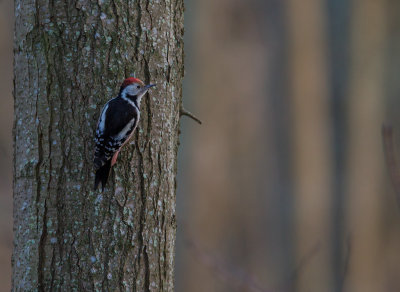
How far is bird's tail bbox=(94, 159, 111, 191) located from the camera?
8.63 feet

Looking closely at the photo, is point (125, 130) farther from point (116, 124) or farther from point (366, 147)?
point (366, 147)

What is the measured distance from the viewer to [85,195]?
265 cm

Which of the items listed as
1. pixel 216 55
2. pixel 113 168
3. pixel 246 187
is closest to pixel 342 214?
pixel 246 187

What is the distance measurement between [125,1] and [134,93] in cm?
43

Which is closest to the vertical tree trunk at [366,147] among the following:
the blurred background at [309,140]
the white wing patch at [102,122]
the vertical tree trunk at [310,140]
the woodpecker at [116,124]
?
the blurred background at [309,140]

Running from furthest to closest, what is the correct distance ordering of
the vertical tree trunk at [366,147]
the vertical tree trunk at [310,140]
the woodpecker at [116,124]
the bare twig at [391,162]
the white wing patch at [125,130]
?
1. the vertical tree trunk at [366,147]
2. the vertical tree trunk at [310,140]
3. the white wing patch at [125,130]
4. the woodpecker at [116,124]
5. the bare twig at [391,162]

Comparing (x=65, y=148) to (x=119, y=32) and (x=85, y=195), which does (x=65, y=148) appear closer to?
(x=85, y=195)

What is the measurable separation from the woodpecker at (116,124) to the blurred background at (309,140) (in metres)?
6.48

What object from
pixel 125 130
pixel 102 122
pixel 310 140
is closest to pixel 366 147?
pixel 310 140

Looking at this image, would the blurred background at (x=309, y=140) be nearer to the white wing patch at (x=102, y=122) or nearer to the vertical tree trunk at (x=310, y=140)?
the vertical tree trunk at (x=310, y=140)

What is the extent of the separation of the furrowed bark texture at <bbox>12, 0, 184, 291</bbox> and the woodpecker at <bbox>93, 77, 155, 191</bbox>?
0.04m

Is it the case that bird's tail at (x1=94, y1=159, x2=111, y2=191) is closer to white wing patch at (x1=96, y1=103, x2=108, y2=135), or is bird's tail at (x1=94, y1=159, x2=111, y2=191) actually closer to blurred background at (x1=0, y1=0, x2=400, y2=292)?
white wing patch at (x1=96, y1=103, x2=108, y2=135)

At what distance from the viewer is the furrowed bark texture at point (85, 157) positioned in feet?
8.69

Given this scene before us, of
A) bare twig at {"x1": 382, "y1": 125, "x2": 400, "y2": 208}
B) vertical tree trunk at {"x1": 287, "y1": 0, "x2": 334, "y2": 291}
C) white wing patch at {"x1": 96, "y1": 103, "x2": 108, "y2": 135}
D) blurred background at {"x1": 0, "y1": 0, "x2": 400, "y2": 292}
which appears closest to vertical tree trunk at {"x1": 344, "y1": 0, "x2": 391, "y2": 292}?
blurred background at {"x1": 0, "y1": 0, "x2": 400, "y2": 292}
